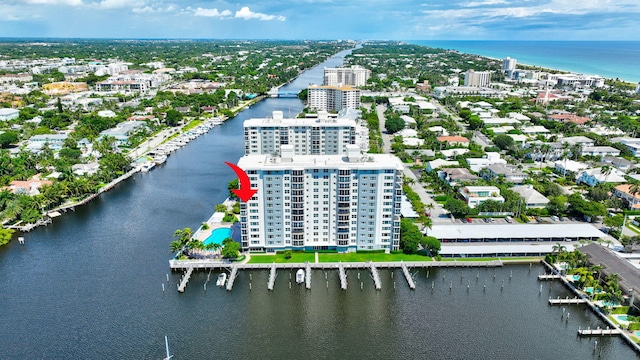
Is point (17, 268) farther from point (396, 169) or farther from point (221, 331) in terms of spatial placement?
point (396, 169)

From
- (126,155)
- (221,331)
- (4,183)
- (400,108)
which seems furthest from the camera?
(400,108)

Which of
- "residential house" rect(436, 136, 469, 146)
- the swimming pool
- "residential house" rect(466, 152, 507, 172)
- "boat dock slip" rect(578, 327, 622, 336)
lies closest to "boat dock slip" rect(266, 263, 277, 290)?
the swimming pool

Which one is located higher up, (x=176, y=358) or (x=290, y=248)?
(x=290, y=248)

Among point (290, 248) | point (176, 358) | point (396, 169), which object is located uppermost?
point (396, 169)

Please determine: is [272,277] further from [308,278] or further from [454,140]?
[454,140]

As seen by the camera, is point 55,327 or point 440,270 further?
point 440,270

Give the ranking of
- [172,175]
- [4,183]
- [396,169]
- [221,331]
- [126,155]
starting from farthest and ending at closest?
[126,155]
[172,175]
[4,183]
[396,169]
[221,331]

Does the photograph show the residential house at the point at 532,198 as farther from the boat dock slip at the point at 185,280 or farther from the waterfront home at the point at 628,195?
the boat dock slip at the point at 185,280

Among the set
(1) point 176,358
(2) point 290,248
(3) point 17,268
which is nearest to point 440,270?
(2) point 290,248
